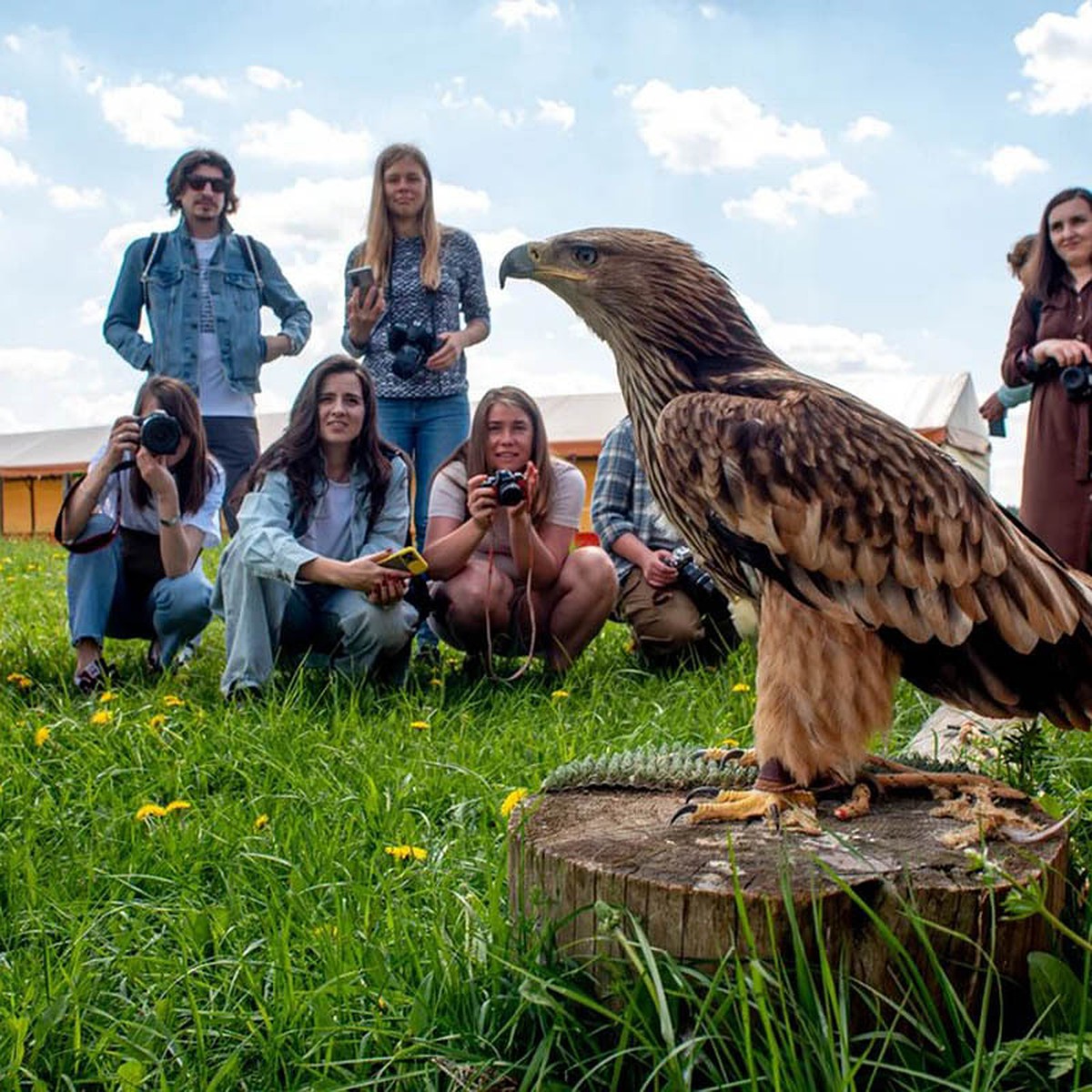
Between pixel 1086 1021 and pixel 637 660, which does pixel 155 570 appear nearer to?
pixel 637 660

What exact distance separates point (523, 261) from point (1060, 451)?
11.0 ft

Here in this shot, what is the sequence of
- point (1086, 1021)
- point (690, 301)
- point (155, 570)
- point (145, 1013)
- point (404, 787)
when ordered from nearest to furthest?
1. point (1086, 1021)
2. point (145, 1013)
3. point (690, 301)
4. point (404, 787)
5. point (155, 570)

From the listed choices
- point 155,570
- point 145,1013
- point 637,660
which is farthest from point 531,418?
point 145,1013

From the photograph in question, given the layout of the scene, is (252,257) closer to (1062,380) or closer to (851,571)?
(1062,380)

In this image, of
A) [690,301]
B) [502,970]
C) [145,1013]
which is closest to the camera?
[502,970]

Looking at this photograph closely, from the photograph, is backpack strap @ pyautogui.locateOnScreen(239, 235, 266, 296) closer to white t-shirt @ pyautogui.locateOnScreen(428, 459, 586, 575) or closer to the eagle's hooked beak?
white t-shirt @ pyautogui.locateOnScreen(428, 459, 586, 575)

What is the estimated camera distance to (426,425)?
230 inches

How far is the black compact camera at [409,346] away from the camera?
18.5 feet

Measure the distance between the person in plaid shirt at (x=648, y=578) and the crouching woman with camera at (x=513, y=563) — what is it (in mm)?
226

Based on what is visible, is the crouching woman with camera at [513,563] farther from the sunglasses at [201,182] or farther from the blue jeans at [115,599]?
the sunglasses at [201,182]

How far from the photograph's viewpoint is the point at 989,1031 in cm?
198

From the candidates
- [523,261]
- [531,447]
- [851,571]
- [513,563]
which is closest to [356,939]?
[851,571]

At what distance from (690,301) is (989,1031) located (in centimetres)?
159

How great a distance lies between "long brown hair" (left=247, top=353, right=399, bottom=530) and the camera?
502cm
